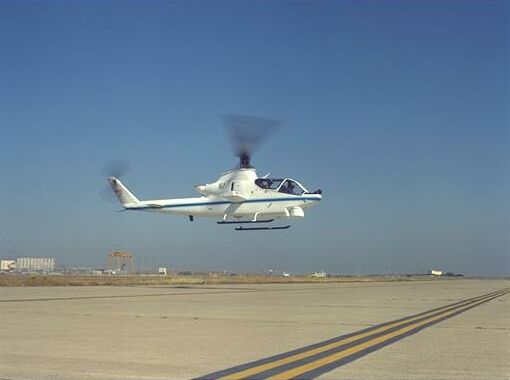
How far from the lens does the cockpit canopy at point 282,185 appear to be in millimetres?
48938

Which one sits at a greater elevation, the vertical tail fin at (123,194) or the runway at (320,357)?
the vertical tail fin at (123,194)

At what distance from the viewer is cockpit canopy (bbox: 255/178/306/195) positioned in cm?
4894

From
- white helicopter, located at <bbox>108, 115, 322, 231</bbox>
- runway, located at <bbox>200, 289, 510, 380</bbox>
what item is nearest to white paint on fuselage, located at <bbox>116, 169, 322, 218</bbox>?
white helicopter, located at <bbox>108, 115, 322, 231</bbox>

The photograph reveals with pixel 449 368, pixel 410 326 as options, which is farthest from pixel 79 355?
pixel 410 326

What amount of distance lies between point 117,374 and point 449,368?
554cm

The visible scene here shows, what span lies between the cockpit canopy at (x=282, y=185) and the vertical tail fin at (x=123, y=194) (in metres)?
11.0

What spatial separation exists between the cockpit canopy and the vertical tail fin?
35.9ft

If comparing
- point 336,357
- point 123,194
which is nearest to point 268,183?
point 123,194

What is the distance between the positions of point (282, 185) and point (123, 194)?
14012 millimetres

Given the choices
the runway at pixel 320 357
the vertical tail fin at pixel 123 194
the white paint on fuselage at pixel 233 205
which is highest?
the vertical tail fin at pixel 123 194

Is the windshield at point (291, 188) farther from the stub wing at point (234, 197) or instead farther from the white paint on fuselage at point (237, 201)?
the stub wing at point (234, 197)

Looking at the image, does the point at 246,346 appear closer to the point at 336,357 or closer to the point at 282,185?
the point at 336,357

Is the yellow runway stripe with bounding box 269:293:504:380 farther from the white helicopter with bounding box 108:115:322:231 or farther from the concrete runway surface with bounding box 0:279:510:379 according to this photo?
the white helicopter with bounding box 108:115:322:231

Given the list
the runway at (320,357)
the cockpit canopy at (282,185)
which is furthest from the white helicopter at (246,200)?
the runway at (320,357)
